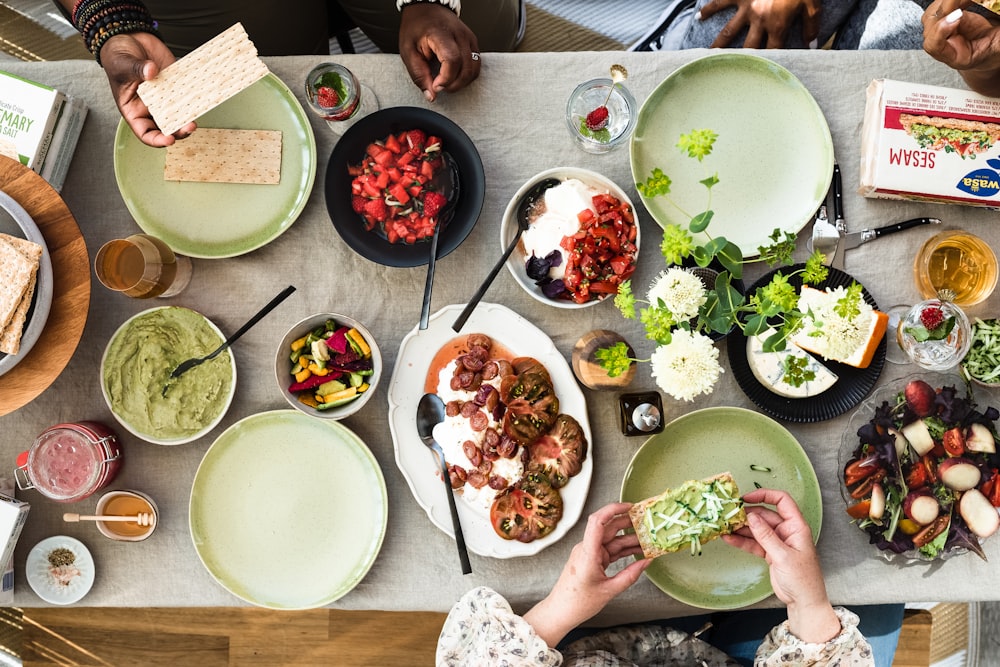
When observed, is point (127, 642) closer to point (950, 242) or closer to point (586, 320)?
point (586, 320)

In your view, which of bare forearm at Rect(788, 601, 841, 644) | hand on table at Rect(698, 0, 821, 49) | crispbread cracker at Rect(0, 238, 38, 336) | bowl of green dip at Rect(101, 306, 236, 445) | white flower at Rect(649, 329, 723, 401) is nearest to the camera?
white flower at Rect(649, 329, 723, 401)

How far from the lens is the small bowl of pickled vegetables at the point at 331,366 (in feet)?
4.50

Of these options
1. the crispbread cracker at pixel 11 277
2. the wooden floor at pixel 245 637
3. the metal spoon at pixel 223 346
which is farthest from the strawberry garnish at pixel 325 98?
the wooden floor at pixel 245 637

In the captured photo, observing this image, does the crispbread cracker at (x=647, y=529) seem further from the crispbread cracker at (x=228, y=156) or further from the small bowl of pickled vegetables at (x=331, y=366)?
the crispbread cracker at (x=228, y=156)

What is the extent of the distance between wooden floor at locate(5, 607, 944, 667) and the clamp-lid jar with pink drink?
118 centimetres

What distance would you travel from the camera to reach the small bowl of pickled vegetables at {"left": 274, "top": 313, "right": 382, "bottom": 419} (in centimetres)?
137

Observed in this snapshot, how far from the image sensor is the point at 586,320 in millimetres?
1480

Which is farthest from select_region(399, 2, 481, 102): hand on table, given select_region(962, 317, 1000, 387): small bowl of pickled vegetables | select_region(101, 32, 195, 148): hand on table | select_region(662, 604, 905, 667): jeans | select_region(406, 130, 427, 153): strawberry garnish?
select_region(662, 604, 905, 667): jeans

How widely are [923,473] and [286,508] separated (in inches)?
52.8

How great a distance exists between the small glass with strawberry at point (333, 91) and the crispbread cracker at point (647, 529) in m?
1.03

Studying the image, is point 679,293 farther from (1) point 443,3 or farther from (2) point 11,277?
(2) point 11,277

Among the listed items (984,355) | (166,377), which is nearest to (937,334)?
(984,355)

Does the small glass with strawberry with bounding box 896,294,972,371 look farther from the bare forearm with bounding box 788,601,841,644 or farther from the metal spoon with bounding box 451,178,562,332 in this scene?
the metal spoon with bounding box 451,178,562,332

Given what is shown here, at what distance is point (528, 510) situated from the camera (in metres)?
1.38
